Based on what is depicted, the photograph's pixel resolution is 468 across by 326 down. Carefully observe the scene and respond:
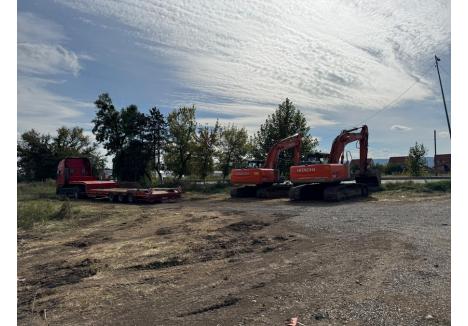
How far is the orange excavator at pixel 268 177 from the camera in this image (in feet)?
76.6

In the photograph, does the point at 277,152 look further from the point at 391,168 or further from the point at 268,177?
the point at 391,168

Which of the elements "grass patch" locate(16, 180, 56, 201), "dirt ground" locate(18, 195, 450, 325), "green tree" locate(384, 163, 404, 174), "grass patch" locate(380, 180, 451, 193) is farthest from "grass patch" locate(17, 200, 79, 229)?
"green tree" locate(384, 163, 404, 174)

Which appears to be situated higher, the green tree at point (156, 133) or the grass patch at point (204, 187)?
the green tree at point (156, 133)

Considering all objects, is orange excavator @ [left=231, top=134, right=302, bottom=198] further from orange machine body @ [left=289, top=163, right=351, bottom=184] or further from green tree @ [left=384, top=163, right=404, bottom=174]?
green tree @ [left=384, top=163, right=404, bottom=174]

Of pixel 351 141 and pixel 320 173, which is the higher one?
pixel 351 141

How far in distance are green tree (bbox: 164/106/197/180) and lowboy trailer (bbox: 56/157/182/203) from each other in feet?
35.0

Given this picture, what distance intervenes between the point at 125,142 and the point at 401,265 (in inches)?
1413

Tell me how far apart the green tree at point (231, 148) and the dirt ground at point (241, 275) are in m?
26.5

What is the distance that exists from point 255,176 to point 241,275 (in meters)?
16.9

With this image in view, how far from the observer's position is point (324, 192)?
65.5 ft

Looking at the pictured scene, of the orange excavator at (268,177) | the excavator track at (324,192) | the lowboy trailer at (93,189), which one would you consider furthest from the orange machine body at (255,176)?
the lowboy trailer at (93,189)

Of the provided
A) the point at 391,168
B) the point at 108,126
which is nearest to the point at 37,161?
the point at 108,126

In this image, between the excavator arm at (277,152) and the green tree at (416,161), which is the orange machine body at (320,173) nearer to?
the excavator arm at (277,152)

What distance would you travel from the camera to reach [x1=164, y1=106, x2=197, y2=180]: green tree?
37500 millimetres
